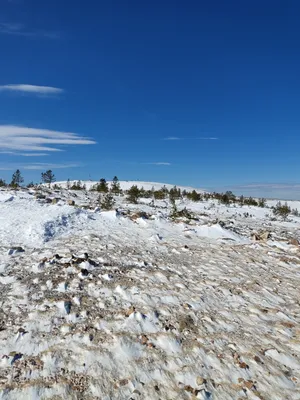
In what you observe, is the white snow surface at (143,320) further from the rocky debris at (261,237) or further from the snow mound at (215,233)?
the rocky debris at (261,237)

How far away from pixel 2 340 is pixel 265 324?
4.72 meters

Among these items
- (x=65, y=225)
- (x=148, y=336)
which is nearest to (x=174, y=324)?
(x=148, y=336)

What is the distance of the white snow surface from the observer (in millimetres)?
3873

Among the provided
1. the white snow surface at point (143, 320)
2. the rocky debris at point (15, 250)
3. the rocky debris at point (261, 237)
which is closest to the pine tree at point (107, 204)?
the white snow surface at point (143, 320)

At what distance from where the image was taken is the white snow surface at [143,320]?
3.87 m

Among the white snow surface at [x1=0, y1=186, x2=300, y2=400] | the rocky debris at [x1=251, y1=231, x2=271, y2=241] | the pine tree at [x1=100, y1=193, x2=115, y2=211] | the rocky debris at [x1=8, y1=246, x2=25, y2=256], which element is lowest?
the white snow surface at [x1=0, y1=186, x2=300, y2=400]

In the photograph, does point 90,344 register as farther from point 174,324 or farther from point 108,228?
point 108,228

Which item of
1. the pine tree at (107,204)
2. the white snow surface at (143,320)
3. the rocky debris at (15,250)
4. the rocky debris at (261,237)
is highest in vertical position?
the pine tree at (107,204)

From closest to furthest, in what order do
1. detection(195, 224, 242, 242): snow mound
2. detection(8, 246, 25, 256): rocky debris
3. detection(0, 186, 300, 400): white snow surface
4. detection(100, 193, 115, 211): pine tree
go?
detection(0, 186, 300, 400): white snow surface → detection(8, 246, 25, 256): rocky debris → detection(195, 224, 242, 242): snow mound → detection(100, 193, 115, 211): pine tree

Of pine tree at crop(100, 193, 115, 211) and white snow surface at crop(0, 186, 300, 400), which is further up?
pine tree at crop(100, 193, 115, 211)

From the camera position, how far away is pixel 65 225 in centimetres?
1101

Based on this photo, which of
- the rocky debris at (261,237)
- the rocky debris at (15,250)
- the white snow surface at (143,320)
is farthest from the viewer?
the rocky debris at (261,237)

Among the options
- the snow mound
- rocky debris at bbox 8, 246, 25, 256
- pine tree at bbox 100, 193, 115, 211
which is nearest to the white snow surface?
rocky debris at bbox 8, 246, 25, 256

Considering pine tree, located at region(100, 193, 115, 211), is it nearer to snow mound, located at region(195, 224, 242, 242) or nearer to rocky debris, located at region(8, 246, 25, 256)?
snow mound, located at region(195, 224, 242, 242)
